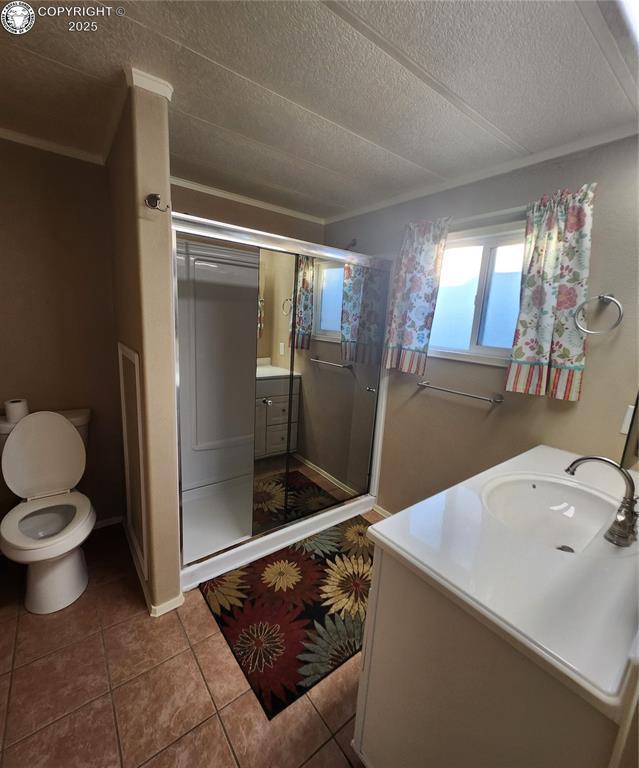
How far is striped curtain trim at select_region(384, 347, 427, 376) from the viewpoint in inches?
84.0

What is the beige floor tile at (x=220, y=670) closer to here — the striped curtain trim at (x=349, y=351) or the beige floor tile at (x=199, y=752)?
the beige floor tile at (x=199, y=752)

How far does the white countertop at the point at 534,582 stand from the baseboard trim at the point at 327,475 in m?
1.68

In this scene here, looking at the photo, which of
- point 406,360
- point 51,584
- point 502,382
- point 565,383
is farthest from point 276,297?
point 51,584

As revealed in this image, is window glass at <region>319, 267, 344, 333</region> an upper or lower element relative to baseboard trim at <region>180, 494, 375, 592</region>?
upper

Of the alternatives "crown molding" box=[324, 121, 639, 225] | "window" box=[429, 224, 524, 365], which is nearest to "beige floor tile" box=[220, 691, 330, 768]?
"window" box=[429, 224, 524, 365]

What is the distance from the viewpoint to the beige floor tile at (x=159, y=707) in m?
1.16

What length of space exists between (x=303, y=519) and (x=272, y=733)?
119cm

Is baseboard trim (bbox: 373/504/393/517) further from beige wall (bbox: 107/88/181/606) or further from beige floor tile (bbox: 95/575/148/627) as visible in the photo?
beige floor tile (bbox: 95/575/148/627)

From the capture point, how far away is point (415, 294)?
6.81 ft

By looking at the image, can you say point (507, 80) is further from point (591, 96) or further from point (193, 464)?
point (193, 464)

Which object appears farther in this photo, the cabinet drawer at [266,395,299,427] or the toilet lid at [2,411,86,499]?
the cabinet drawer at [266,395,299,427]

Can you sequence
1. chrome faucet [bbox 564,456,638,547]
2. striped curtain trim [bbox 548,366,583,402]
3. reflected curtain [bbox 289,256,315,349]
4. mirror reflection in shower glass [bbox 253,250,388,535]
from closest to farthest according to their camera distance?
chrome faucet [bbox 564,456,638,547] → striped curtain trim [bbox 548,366,583,402] → reflected curtain [bbox 289,256,315,349] → mirror reflection in shower glass [bbox 253,250,388,535]

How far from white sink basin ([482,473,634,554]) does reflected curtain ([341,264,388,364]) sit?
1381 mm

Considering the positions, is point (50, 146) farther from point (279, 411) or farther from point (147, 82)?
point (279, 411)
